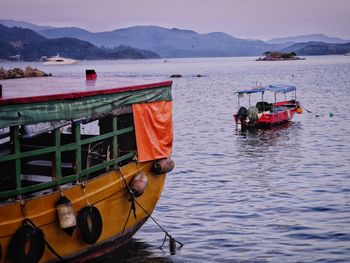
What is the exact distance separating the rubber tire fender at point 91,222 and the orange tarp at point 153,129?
1.86 m

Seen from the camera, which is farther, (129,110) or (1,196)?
(129,110)

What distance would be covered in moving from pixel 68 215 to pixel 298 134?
2638cm

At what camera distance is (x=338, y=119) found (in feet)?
135

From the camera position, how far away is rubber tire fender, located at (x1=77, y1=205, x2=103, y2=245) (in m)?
10.1

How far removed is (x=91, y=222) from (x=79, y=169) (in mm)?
1031

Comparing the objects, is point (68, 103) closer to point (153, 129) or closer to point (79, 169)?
point (79, 169)

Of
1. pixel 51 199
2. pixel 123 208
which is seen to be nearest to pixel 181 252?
pixel 123 208

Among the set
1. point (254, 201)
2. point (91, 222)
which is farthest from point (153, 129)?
point (254, 201)

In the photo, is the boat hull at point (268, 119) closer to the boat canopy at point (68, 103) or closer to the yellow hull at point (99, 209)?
the yellow hull at point (99, 209)

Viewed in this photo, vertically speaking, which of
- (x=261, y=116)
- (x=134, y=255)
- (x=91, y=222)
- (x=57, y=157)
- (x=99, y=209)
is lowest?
(x=134, y=255)

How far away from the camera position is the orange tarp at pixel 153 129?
38.5ft

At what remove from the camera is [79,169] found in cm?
1015

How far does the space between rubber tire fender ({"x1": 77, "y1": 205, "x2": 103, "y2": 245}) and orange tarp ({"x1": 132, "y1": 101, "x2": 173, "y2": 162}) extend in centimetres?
186

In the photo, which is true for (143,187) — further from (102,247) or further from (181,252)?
(181,252)
